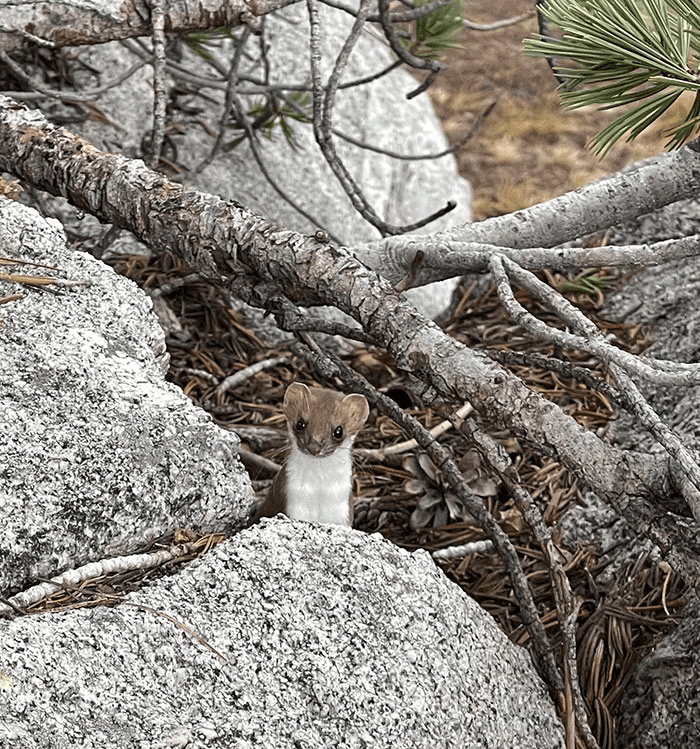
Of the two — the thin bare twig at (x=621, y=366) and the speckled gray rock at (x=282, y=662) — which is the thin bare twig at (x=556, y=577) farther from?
the thin bare twig at (x=621, y=366)

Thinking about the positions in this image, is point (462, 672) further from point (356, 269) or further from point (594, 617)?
point (356, 269)

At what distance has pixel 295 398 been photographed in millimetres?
2684

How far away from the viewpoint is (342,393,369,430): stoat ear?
2596 millimetres

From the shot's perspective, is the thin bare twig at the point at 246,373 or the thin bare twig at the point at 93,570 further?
the thin bare twig at the point at 246,373

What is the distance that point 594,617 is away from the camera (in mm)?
2477

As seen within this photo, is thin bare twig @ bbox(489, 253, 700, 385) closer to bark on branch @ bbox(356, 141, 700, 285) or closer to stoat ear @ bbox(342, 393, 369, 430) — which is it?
bark on branch @ bbox(356, 141, 700, 285)

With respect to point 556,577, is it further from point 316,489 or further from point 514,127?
point 514,127

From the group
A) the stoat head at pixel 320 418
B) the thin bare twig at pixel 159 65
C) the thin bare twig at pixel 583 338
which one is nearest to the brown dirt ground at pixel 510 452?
the stoat head at pixel 320 418

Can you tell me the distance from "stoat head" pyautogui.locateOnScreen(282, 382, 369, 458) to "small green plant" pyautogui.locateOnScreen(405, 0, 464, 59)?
5.47ft

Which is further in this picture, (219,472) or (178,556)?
(219,472)

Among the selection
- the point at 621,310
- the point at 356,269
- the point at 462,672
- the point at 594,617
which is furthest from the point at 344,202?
the point at 462,672

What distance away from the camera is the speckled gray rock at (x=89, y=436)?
74.6 inches

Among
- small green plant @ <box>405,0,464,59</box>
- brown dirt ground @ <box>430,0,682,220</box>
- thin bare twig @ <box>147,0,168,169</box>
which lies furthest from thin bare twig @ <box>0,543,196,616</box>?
brown dirt ground @ <box>430,0,682,220</box>

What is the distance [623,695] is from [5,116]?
214 cm
